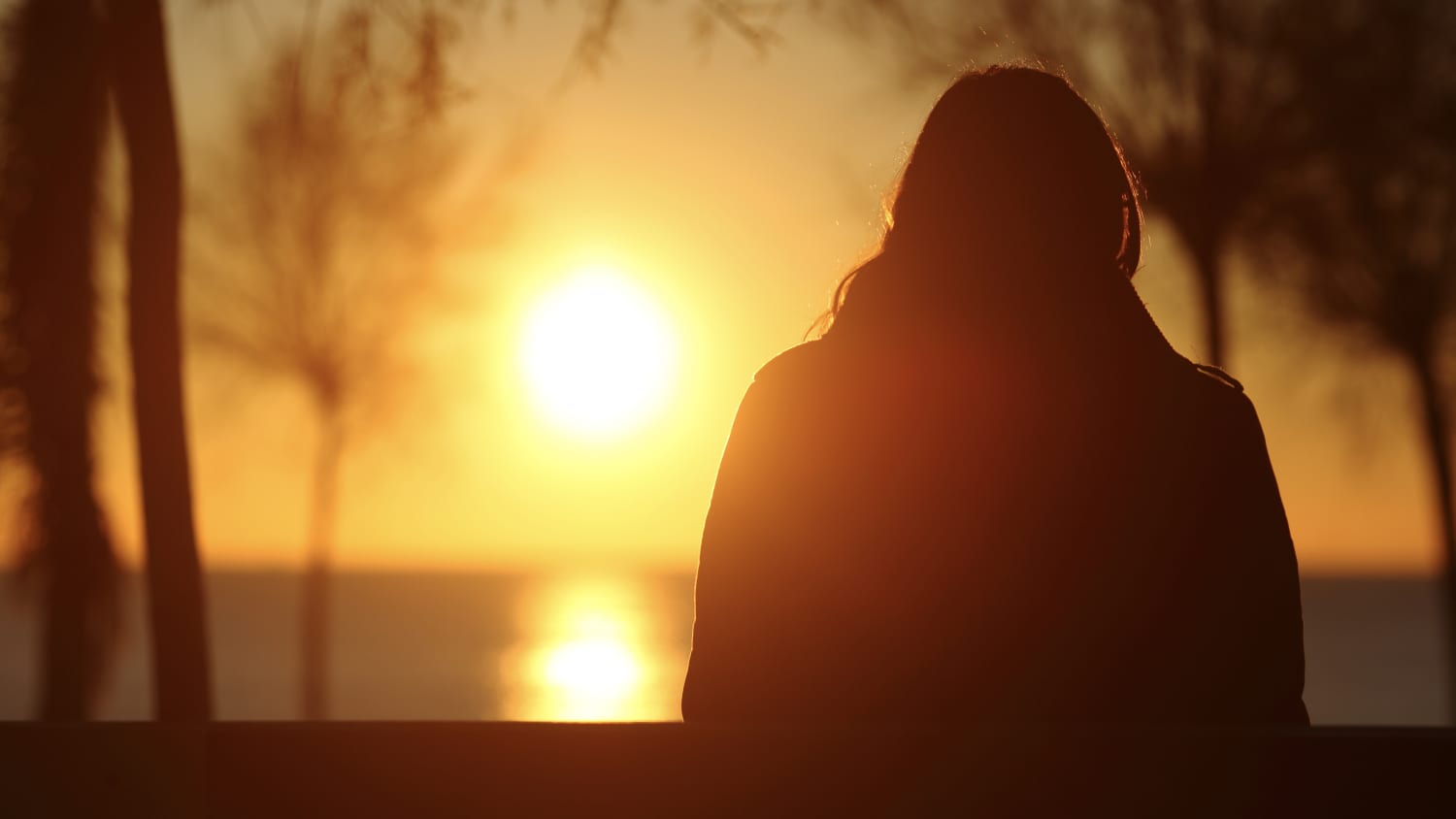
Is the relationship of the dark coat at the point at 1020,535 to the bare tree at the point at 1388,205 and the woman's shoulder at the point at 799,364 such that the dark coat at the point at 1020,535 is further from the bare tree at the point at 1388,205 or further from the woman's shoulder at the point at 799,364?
the bare tree at the point at 1388,205

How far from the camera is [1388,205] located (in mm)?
14555

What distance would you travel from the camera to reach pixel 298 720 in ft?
7.54

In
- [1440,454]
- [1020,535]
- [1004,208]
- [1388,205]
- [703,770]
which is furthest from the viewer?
[1440,454]

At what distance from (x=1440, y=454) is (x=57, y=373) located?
12086 mm

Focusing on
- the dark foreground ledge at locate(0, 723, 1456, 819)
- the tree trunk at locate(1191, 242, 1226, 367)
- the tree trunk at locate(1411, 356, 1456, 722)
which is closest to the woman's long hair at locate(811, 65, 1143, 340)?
the dark foreground ledge at locate(0, 723, 1456, 819)

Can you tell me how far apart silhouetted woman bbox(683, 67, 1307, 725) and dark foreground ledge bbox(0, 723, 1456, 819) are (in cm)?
28

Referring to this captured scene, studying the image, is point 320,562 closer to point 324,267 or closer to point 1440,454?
point 324,267

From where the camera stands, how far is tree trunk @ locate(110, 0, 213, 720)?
6.31m

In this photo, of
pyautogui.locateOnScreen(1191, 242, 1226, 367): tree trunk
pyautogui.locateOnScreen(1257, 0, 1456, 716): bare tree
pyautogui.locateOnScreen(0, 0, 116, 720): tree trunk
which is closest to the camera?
pyautogui.locateOnScreen(0, 0, 116, 720): tree trunk

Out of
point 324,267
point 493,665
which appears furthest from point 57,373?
point 493,665

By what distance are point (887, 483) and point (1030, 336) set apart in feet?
1.01

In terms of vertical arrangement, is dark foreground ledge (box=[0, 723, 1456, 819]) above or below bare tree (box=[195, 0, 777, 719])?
below

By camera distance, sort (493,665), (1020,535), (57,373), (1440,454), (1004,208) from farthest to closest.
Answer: (493,665) < (1440,454) < (57,373) < (1004,208) < (1020,535)

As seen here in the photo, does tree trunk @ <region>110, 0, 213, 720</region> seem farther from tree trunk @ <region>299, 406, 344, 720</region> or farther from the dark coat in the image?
tree trunk @ <region>299, 406, 344, 720</region>
